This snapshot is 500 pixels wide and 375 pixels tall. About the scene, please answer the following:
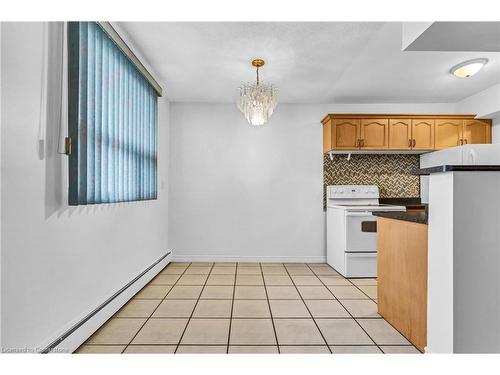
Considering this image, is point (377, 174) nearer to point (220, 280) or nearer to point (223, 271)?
point (223, 271)

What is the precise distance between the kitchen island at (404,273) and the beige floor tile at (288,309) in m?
0.65

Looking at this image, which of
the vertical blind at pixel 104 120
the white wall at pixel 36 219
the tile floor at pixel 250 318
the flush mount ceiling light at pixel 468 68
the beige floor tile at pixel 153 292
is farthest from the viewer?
the flush mount ceiling light at pixel 468 68

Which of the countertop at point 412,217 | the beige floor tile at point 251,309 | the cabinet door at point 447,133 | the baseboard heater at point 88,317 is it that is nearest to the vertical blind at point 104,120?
the baseboard heater at point 88,317

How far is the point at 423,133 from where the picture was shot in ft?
15.6

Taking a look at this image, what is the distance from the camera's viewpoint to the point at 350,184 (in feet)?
16.8

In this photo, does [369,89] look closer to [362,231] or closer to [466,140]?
[466,140]

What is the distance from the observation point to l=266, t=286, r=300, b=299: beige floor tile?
11.1 feet

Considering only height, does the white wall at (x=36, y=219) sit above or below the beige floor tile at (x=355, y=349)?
above

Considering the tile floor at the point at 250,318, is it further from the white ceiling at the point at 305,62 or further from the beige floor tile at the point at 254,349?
Result: the white ceiling at the point at 305,62

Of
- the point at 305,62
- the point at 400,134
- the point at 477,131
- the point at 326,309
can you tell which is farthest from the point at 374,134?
the point at 326,309

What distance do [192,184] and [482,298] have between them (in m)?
4.01

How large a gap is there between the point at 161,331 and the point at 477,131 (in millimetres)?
4820

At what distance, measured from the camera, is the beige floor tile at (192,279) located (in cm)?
387

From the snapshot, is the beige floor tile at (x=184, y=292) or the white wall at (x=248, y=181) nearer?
the beige floor tile at (x=184, y=292)
